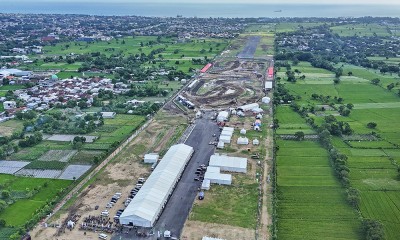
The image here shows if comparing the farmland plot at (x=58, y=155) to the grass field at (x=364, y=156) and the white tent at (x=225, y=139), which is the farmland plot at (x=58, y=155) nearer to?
the white tent at (x=225, y=139)

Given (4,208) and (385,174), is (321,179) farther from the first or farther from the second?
(4,208)

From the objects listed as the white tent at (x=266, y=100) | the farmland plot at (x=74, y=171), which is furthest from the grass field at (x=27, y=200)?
the white tent at (x=266, y=100)

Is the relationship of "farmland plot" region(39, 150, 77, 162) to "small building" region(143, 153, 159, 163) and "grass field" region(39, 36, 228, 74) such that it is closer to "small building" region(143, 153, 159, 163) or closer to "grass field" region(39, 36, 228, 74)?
"small building" region(143, 153, 159, 163)

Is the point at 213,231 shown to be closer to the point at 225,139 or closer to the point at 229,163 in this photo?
the point at 229,163

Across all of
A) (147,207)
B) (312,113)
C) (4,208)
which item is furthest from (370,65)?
(4,208)

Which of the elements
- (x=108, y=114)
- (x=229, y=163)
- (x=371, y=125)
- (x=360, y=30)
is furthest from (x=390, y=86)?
(x=360, y=30)

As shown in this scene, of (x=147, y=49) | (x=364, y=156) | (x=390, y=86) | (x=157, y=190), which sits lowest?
(x=157, y=190)

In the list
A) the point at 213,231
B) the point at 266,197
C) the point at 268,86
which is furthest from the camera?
the point at 268,86
